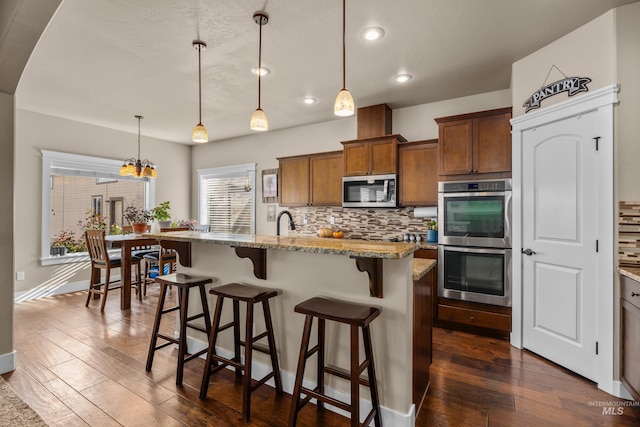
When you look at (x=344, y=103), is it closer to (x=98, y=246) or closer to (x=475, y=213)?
(x=475, y=213)

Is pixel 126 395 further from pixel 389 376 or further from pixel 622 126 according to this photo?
pixel 622 126

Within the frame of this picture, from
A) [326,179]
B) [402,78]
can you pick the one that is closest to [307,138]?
[326,179]

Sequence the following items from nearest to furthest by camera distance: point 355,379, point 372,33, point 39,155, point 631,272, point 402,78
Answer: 1. point 355,379
2. point 631,272
3. point 372,33
4. point 402,78
5. point 39,155

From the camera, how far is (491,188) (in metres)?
3.19

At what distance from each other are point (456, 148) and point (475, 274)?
1.36 metres

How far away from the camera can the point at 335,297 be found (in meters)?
2.01

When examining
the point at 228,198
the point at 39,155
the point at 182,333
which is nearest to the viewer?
the point at 182,333

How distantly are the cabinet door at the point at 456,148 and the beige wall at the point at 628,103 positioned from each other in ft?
4.01

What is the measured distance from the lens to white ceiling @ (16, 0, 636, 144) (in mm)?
2277

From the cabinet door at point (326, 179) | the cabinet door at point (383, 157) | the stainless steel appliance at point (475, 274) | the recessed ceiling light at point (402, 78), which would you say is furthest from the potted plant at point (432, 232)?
the recessed ceiling light at point (402, 78)

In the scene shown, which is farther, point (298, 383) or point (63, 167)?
point (63, 167)

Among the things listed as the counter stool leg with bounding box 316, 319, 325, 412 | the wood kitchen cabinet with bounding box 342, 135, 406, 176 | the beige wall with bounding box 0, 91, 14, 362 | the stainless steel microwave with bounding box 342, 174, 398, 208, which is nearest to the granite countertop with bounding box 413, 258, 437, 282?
the counter stool leg with bounding box 316, 319, 325, 412

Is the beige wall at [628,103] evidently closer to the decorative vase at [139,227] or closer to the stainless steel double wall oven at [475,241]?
the stainless steel double wall oven at [475,241]

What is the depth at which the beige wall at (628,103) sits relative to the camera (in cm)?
220
